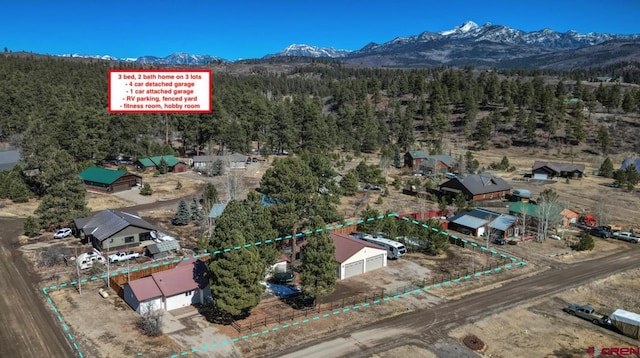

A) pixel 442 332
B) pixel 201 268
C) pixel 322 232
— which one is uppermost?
pixel 322 232

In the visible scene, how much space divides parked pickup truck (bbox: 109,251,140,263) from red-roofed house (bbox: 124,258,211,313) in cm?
894

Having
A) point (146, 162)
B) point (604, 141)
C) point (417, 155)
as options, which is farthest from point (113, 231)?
point (604, 141)

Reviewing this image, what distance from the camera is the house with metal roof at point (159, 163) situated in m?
80.3

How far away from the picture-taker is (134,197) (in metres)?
63.8

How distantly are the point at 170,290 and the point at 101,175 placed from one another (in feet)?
143

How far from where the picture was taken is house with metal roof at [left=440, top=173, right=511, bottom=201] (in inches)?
2437

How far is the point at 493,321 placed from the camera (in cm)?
2980

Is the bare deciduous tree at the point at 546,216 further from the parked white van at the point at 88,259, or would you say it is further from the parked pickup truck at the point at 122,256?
the parked white van at the point at 88,259

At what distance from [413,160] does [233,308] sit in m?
64.7

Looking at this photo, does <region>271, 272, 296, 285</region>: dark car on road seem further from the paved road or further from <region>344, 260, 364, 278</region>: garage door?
the paved road

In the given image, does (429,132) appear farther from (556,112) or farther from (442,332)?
(442,332)

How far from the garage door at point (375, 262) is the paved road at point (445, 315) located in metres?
8.00

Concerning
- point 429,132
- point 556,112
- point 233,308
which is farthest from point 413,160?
point 233,308

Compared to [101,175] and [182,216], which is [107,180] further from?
[182,216]
